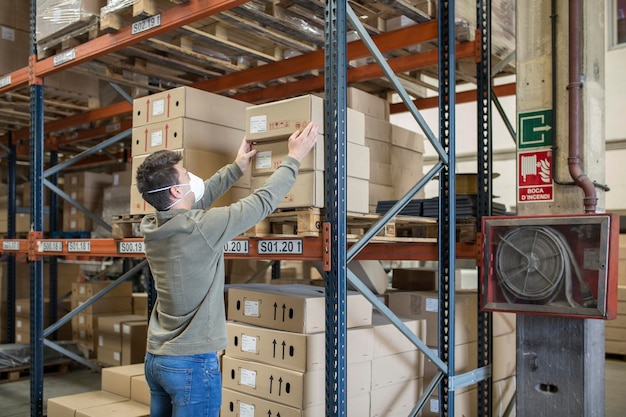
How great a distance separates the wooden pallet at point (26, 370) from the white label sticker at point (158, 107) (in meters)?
5.31

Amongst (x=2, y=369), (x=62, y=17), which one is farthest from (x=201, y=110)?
(x=2, y=369)

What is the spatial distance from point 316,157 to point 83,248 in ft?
10.1

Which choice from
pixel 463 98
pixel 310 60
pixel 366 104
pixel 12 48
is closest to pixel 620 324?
pixel 463 98

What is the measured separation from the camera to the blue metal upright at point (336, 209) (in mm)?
3717

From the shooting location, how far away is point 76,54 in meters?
5.72

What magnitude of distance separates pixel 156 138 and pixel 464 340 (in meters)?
3.05

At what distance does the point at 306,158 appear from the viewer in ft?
12.6

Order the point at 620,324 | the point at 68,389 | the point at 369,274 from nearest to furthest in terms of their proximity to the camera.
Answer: the point at 369,274, the point at 68,389, the point at 620,324

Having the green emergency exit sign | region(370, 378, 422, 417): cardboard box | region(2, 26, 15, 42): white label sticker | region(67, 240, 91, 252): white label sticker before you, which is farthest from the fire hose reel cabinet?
region(2, 26, 15, 42): white label sticker

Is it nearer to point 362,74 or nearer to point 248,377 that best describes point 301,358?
point 248,377

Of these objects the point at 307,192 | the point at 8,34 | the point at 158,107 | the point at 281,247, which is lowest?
the point at 281,247

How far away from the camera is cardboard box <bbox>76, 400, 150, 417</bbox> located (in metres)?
5.06

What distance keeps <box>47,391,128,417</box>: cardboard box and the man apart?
2.13 meters

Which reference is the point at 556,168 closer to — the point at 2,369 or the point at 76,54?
the point at 76,54
